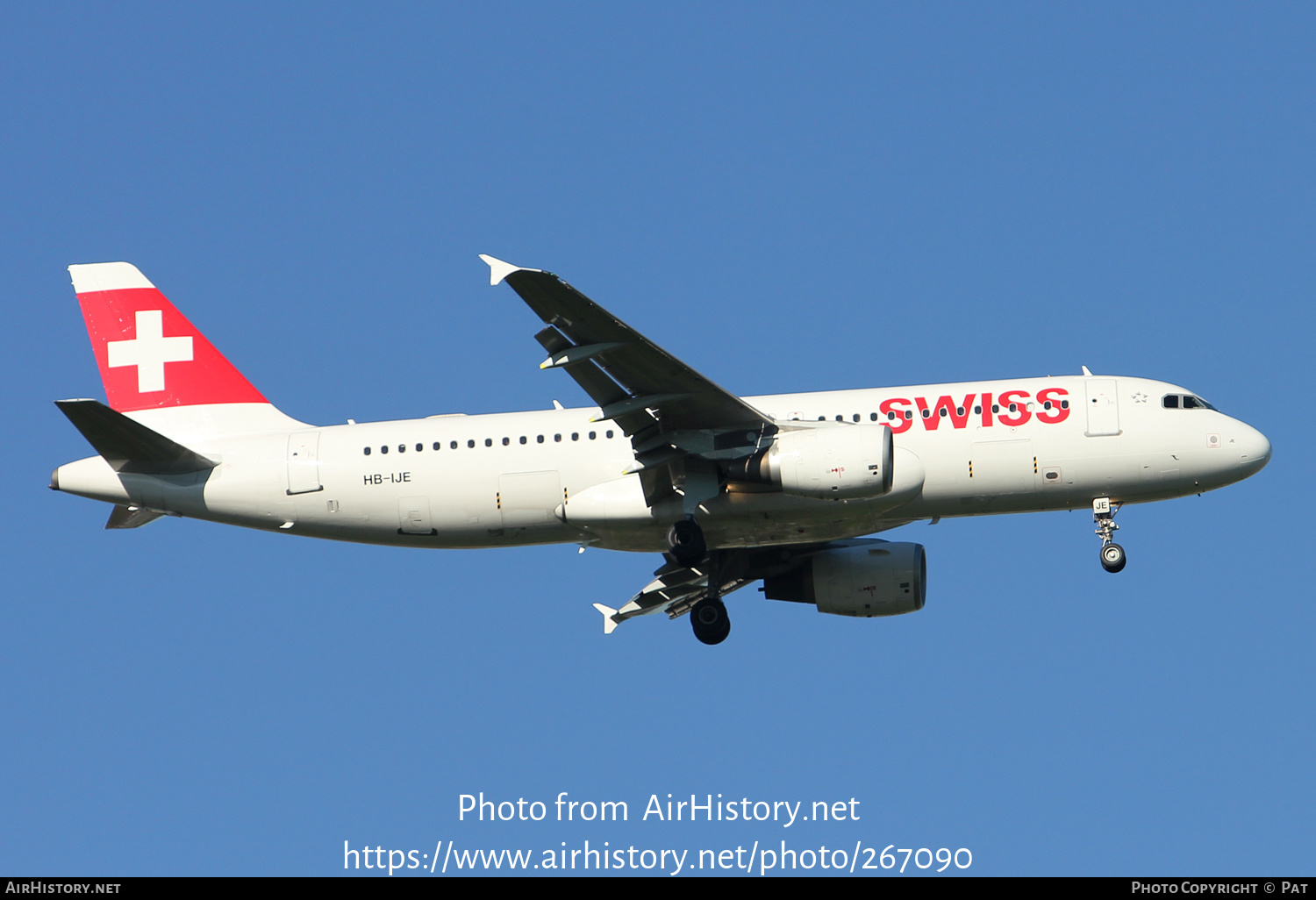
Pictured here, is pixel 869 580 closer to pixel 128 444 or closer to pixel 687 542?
pixel 687 542

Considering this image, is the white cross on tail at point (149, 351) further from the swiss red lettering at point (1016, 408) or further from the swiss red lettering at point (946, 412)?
the swiss red lettering at point (1016, 408)

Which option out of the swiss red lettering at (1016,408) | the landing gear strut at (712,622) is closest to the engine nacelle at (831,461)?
the swiss red lettering at (1016,408)

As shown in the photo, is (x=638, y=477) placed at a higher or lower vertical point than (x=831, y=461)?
higher

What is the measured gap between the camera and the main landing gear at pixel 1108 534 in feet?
107

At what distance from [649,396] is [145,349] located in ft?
44.7

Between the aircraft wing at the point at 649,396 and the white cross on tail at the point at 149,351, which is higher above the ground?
the white cross on tail at the point at 149,351

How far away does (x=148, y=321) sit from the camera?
36.6 metres

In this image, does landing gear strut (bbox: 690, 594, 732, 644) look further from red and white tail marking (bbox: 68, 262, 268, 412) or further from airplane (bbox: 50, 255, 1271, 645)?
red and white tail marking (bbox: 68, 262, 268, 412)

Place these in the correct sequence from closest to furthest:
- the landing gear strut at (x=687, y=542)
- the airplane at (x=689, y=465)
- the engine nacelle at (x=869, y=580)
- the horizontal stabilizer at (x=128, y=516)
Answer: the airplane at (x=689, y=465)
the landing gear strut at (x=687, y=542)
the horizontal stabilizer at (x=128, y=516)
the engine nacelle at (x=869, y=580)

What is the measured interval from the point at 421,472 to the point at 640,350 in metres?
6.66

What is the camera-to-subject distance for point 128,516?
34.3 meters

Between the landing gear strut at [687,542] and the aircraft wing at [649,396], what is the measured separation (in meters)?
0.55

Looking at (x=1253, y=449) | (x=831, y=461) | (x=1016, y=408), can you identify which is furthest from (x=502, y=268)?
(x=1253, y=449)
